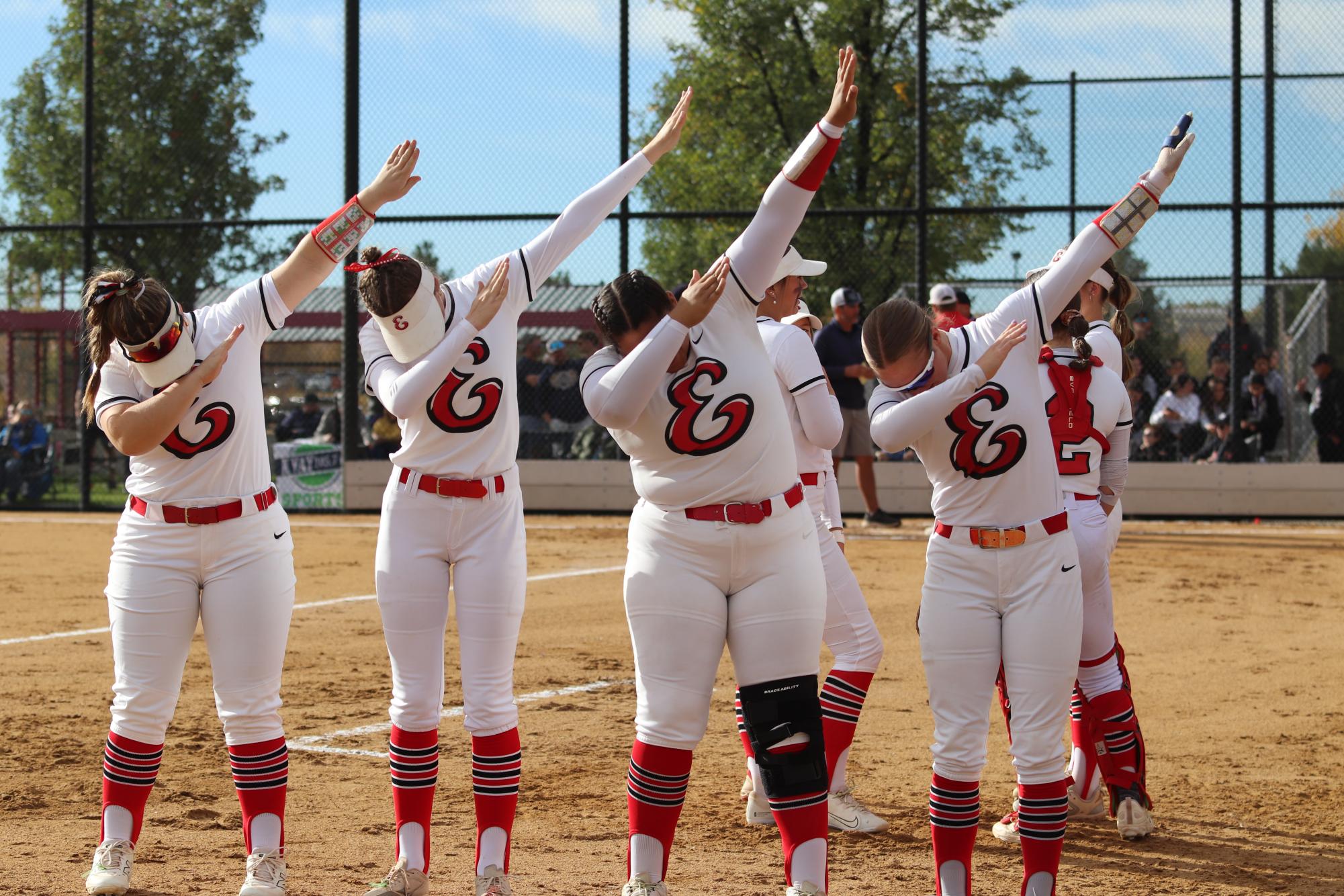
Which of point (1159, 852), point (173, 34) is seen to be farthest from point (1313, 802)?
point (173, 34)

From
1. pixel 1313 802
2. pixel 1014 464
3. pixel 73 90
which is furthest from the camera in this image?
pixel 73 90

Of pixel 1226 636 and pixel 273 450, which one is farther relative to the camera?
pixel 273 450

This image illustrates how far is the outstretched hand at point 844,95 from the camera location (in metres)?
4.05

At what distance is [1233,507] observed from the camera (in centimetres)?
1526

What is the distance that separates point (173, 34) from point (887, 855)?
22.5 metres

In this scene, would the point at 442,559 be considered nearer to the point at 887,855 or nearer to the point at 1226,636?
the point at 887,855

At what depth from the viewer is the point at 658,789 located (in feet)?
13.3

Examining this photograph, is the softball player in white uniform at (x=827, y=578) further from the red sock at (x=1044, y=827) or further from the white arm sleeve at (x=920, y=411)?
the red sock at (x=1044, y=827)

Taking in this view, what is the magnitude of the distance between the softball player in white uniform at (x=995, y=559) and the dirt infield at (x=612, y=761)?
9.0 inches

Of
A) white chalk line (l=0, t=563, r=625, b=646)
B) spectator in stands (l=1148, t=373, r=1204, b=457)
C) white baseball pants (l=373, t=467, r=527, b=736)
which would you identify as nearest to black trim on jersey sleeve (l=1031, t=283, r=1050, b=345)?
white baseball pants (l=373, t=467, r=527, b=736)

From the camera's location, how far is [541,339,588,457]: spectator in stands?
16.4 m

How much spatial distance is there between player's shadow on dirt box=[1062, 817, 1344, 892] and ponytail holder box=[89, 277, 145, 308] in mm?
3595

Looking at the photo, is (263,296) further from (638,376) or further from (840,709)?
(840,709)

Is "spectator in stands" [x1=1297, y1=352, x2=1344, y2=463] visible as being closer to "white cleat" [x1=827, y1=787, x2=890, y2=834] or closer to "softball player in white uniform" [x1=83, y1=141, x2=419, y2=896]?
"white cleat" [x1=827, y1=787, x2=890, y2=834]
